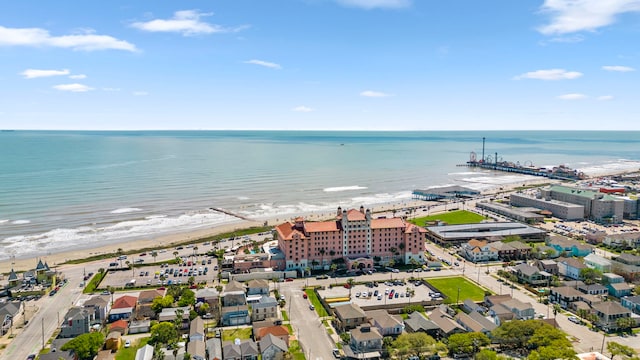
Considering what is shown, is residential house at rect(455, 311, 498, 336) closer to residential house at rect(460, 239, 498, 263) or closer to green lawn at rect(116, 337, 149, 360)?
residential house at rect(460, 239, 498, 263)

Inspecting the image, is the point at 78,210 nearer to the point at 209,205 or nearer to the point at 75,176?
the point at 209,205

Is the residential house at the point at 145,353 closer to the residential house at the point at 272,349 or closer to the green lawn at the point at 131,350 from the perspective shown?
the green lawn at the point at 131,350

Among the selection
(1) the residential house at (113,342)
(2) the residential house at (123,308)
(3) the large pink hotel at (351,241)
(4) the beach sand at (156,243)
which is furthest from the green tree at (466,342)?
(4) the beach sand at (156,243)

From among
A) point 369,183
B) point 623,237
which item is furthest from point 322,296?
point 369,183

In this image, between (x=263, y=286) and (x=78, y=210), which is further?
(x=78, y=210)

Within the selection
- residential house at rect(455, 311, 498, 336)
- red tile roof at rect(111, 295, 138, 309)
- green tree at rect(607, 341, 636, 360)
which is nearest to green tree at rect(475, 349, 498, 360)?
residential house at rect(455, 311, 498, 336)
